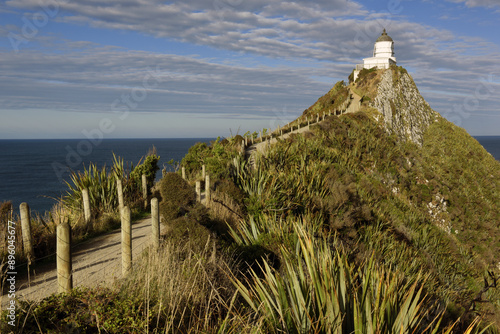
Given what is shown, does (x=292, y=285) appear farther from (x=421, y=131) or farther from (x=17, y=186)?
(x=17, y=186)

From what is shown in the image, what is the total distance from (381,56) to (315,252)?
5607 centimetres

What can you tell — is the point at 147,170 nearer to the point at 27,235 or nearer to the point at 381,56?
the point at 27,235

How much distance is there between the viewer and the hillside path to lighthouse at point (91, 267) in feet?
17.1

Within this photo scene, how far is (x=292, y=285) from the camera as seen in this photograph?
3.91 metres

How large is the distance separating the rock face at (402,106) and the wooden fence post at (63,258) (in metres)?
36.5

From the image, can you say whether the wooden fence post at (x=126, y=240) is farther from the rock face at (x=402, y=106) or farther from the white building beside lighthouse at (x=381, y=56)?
the white building beside lighthouse at (x=381, y=56)

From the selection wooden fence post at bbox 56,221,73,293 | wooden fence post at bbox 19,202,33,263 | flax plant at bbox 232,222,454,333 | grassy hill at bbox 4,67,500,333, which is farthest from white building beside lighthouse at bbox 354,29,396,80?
wooden fence post at bbox 56,221,73,293

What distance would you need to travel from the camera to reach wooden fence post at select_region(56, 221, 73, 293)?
14.1 ft

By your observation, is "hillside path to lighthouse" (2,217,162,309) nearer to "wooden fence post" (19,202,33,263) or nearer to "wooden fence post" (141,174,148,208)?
"wooden fence post" (19,202,33,263)

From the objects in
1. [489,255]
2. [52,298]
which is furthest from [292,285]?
[489,255]

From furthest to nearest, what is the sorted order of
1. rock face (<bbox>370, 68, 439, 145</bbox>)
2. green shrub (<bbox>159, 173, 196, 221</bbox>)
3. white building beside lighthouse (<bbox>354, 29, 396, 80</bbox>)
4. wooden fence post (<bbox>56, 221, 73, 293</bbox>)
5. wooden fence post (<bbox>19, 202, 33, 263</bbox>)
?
1. white building beside lighthouse (<bbox>354, 29, 396, 80</bbox>)
2. rock face (<bbox>370, 68, 439, 145</bbox>)
3. green shrub (<bbox>159, 173, 196, 221</bbox>)
4. wooden fence post (<bbox>19, 202, 33, 263</bbox>)
5. wooden fence post (<bbox>56, 221, 73, 293</bbox>)

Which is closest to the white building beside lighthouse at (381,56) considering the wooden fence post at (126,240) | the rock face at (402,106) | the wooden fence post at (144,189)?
the rock face at (402,106)

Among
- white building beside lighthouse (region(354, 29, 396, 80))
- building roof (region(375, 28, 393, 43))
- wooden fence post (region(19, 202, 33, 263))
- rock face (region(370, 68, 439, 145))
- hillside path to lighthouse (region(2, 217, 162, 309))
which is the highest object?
building roof (region(375, 28, 393, 43))

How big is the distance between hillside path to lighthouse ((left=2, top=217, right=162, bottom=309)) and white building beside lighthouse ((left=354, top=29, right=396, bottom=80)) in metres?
48.7
